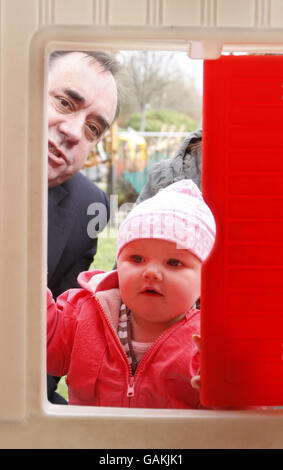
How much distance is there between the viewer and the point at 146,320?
94 cm

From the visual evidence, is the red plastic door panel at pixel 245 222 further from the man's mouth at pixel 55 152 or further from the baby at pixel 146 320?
the man's mouth at pixel 55 152

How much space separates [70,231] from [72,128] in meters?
0.20

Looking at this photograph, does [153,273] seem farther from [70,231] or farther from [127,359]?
[70,231]

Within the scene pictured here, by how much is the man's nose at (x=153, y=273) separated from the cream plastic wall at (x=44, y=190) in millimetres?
222

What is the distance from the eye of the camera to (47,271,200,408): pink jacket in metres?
0.88

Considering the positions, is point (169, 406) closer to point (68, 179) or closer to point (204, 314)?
point (204, 314)

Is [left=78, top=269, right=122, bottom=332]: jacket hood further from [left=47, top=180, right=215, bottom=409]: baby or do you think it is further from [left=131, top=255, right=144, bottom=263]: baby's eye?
[left=131, top=255, right=144, bottom=263]: baby's eye

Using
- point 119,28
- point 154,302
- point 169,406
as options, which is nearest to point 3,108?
point 119,28

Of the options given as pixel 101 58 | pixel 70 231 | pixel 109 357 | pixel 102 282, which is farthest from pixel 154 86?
pixel 109 357

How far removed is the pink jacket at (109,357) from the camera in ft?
2.90

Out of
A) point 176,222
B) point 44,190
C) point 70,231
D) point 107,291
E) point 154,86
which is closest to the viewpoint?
point 44,190

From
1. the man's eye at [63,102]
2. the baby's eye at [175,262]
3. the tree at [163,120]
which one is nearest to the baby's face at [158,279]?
the baby's eye at [175,262]

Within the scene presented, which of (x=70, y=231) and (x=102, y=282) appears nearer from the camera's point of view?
(x=102, y=282)

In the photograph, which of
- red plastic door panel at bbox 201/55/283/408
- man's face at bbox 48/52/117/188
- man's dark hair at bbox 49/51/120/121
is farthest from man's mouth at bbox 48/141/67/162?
red plastic door panel at bbox 201/55/283/408
